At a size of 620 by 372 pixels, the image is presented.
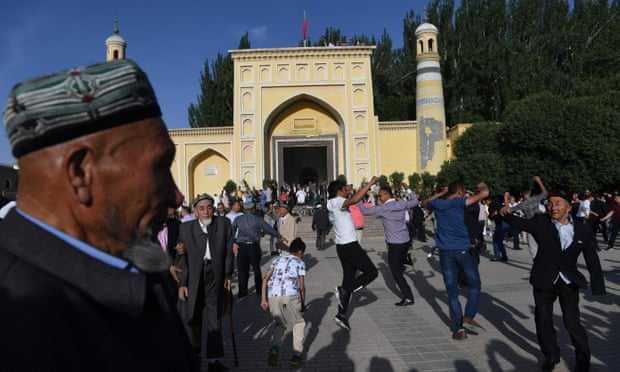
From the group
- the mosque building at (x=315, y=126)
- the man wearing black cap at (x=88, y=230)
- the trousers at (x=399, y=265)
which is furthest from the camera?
the mosque building at (x=315, y=126)

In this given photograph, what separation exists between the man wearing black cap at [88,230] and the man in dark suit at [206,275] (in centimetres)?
374

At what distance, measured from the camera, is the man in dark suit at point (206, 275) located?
14.9 ft

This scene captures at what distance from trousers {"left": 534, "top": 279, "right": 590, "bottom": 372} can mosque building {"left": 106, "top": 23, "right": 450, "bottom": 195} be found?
2292 centimetres

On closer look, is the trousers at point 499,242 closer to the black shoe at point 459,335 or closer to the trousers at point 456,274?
the trousers at point 456,274

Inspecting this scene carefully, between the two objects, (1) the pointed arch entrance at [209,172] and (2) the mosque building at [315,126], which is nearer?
(2) the mosque building at [315,126]

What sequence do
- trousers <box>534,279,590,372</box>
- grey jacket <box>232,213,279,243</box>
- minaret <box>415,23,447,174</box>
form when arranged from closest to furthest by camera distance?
1. trousers <box>534,279,590,372</box>
2. grey jacket <box>232,213,279,243</box>
3. minaret <box>415,23,447,174</box>

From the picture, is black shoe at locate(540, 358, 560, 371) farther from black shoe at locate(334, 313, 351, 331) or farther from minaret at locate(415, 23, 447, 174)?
minaret at locate(415, 23, 447, 174)

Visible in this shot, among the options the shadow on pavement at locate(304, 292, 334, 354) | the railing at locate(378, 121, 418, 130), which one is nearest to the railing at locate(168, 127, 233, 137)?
the railing at locate(378, 121, 418, 130)

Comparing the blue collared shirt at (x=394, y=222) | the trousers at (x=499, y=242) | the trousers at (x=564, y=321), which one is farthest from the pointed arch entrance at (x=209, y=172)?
the trousers at (x=564, y=321)

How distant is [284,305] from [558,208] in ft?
9.55

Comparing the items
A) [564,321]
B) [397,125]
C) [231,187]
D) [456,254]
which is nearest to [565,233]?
[564,321]

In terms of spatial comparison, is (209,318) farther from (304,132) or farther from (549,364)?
(304,132)

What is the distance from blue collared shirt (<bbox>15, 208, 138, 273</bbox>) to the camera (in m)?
0.85

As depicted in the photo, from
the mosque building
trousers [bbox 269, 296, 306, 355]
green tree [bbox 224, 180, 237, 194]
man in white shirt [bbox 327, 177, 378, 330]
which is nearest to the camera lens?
trousers [bbox 269, 296, 306, 355]
